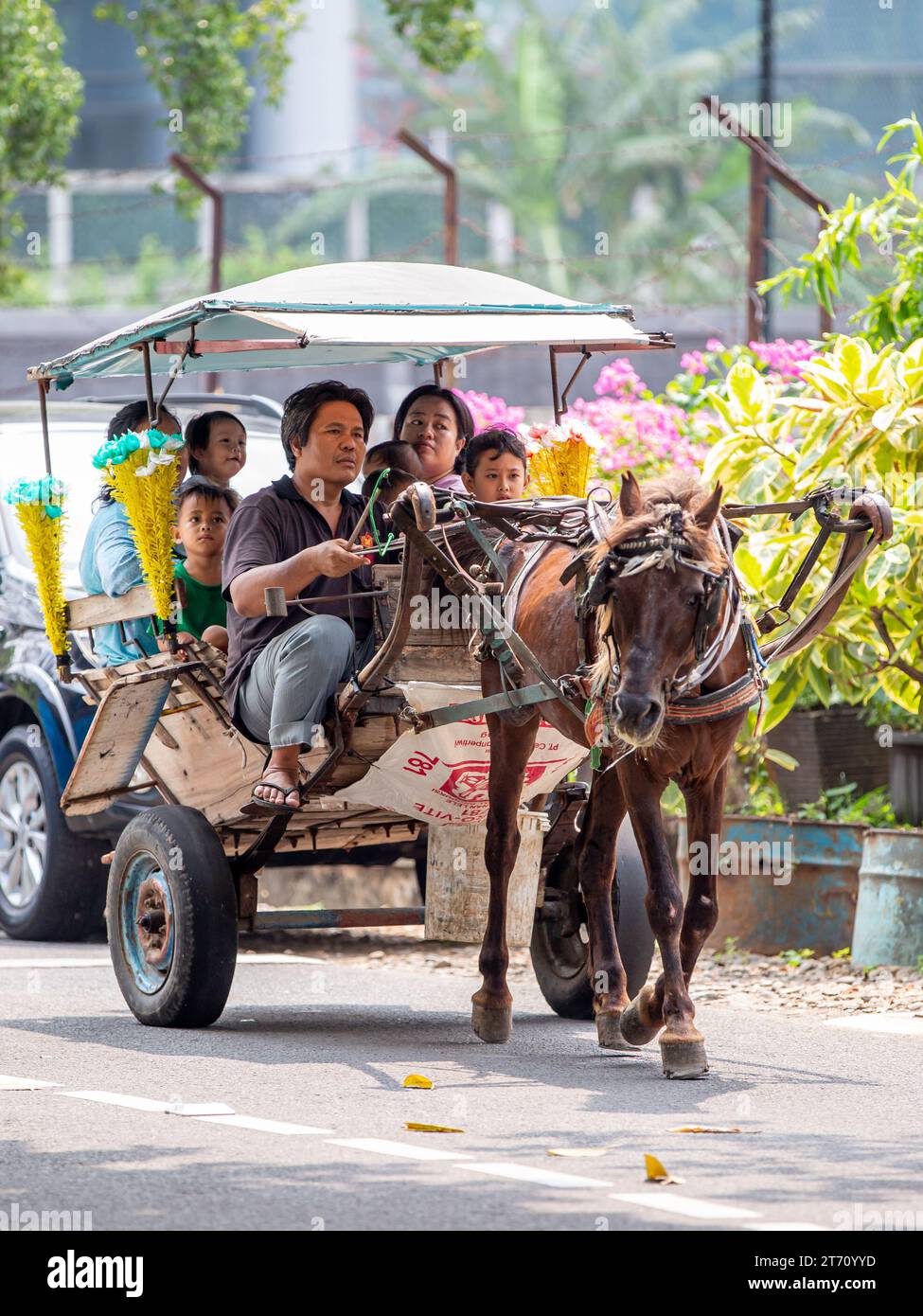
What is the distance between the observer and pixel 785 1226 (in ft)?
17.1

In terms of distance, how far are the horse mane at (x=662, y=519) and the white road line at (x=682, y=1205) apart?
214 cm

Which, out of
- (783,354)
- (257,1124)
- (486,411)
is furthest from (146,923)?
(783,354)

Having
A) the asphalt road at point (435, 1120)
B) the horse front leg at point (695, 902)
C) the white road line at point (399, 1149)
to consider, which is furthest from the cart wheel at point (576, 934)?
the white road line at point (399, 1149)

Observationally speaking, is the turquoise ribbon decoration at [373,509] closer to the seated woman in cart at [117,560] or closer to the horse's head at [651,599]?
the seated woman in cart at [117,560]

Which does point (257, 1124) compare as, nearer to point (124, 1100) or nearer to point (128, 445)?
point (124, 1100)

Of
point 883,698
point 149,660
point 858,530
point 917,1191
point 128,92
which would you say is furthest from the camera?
point 128,92

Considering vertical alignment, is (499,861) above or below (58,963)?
above

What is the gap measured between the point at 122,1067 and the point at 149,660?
172 centimetres

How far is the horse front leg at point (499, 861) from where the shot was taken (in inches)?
319

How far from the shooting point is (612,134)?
45438 mm

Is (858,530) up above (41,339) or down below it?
below

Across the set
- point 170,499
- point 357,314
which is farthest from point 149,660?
point 357,314

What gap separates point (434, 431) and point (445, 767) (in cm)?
165

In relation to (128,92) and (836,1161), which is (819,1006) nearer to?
(836,1161)
